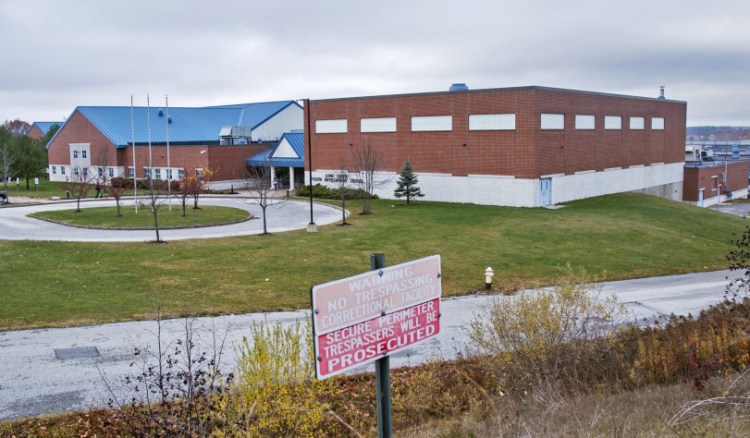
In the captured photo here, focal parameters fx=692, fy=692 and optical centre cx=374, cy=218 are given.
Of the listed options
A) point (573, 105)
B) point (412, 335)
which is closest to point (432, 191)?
point (573, 105)

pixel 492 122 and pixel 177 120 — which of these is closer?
pixel 492 122

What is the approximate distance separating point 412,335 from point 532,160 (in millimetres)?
40609

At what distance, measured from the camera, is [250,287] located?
2220 centimetres

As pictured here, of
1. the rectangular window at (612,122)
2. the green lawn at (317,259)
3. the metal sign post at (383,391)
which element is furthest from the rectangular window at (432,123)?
the metal sign post at (383,391)

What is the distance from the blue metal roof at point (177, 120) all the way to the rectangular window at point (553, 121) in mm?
37209

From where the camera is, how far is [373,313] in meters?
4.77

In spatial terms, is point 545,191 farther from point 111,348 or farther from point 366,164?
point 111,348

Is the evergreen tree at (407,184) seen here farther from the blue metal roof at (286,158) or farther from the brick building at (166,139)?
the brick building at (166,139)

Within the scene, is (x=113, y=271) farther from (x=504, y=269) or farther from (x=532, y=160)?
(x=532, y=160)

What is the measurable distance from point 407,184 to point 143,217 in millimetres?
17201

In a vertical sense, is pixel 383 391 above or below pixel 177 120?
below

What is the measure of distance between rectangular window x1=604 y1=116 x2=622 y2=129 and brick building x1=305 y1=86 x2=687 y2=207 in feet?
0.25

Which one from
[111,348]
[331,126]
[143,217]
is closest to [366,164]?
[331,126]

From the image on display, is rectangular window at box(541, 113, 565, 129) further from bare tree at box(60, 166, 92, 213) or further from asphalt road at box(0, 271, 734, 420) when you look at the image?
bare tree at box(60, 166, 92, 213)
